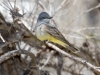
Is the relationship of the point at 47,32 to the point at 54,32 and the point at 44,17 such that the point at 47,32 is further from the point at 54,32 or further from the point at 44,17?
the point at 44,17

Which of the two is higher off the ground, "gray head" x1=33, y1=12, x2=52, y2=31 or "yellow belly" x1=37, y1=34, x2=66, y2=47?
"gray head" x1=33, y1=12, x2=52, y2=31

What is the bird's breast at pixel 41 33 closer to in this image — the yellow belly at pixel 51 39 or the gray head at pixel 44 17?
the yellow belly at pixel 51 39

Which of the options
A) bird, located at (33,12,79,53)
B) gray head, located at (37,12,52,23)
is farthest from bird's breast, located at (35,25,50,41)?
gray head, located at (37,12,52,23)

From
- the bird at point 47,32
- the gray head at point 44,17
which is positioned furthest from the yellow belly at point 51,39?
the gray head at point 44,17

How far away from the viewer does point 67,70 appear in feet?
19.6

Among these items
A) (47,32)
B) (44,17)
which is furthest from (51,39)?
(44,17)

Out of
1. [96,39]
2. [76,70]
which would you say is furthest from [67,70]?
[96,39]

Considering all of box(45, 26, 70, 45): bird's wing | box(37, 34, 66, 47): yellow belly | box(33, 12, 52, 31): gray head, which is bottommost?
box(37, 34, 66, 47): yellow belly

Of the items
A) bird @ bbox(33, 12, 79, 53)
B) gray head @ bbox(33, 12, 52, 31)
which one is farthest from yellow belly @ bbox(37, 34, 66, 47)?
gray head @ bbox(33, 12, 52, 31)

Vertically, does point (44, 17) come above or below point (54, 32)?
above

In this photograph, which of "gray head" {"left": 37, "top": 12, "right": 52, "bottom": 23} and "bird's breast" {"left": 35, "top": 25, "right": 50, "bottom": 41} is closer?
"gray head" {"left": 37, "top": 12, "right": 52, "bottom": 23}

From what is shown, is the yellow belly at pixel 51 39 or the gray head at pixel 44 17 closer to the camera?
the gray head at pixel 44 17

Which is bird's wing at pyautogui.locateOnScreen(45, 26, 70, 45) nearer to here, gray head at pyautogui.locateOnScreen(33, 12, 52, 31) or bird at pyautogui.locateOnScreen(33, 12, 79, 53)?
bird at pyautogui.locateOnScreen(33, 12, 79, 53)

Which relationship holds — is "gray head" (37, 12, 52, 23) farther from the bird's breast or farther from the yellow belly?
the yellow belly
